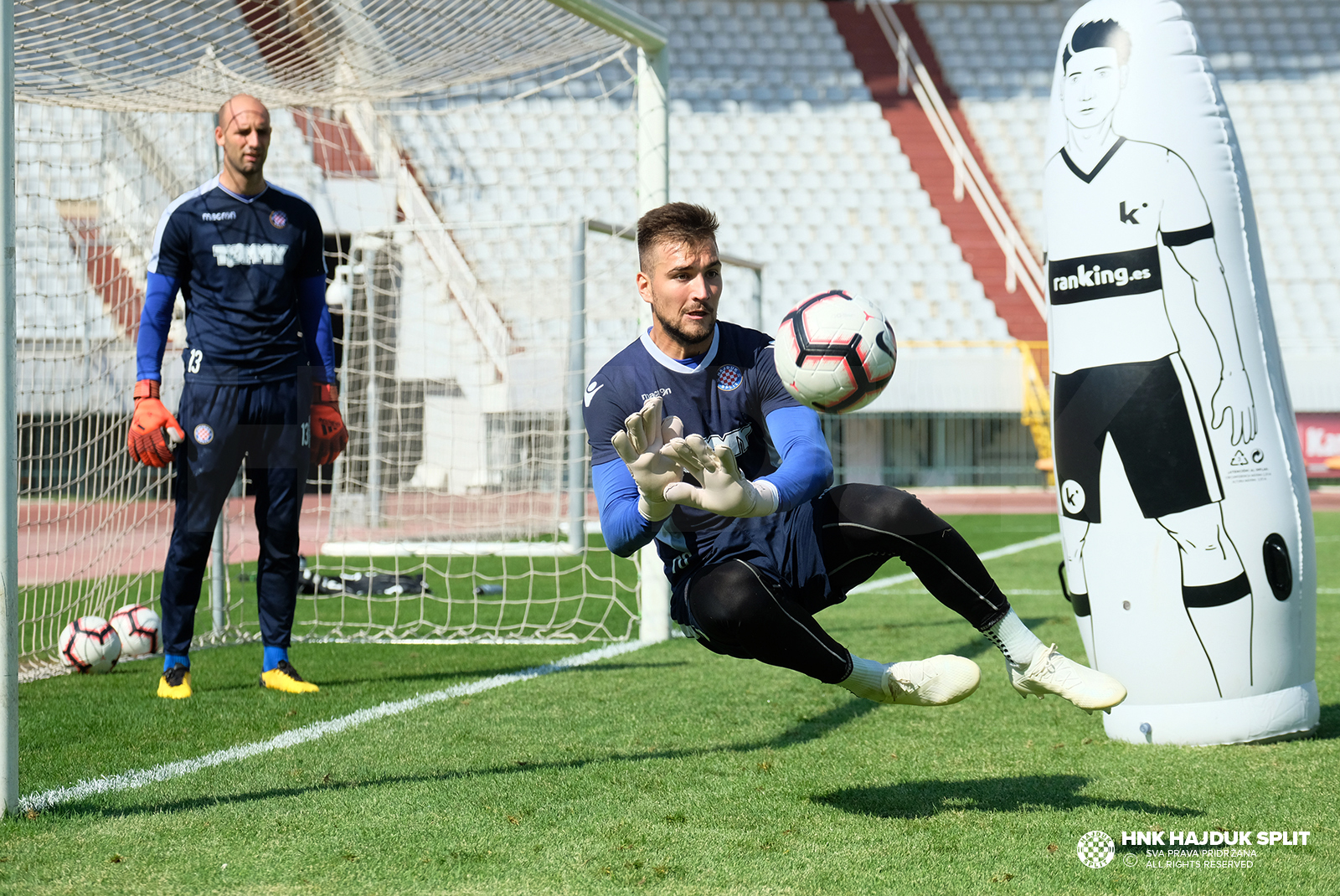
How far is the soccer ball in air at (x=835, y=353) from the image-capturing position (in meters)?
3.32

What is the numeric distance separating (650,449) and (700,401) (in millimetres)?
628

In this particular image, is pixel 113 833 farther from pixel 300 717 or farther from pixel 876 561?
pixel 876 561

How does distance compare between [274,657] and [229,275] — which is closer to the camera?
[229,275]

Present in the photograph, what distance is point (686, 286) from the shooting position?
11.6 ft

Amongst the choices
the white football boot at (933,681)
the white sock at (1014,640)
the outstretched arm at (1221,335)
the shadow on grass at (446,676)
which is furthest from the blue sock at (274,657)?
the outstretched arm at (1221,335)

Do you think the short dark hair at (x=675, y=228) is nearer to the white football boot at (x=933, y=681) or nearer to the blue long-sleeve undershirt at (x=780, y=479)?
the blue long-sleeve undershirt at (x=780, y=479)

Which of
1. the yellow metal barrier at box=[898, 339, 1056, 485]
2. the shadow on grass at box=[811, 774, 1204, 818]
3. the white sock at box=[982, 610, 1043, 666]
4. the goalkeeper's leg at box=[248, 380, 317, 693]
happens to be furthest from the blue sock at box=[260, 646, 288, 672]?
the yellow metal barrier at box=[898, 339, 1056, 485]

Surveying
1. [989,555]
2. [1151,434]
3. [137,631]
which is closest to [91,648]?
[137,631]

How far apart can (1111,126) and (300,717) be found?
374cm

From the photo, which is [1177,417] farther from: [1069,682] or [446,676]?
[446,676]

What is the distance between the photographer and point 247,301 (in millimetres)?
5316

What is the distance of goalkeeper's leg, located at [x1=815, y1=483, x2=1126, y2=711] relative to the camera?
3441mm

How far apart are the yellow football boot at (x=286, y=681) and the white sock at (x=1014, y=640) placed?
3.18 metres

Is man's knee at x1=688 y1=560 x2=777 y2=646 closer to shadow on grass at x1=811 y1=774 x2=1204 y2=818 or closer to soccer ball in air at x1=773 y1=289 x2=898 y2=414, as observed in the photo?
soccer ball in air at x1=773 y1=289 x2=898 y2=414
